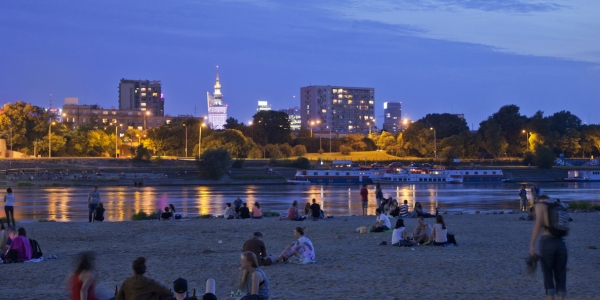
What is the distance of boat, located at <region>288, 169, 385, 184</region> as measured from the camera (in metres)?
69.4

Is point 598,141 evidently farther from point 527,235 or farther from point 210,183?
point 527,235

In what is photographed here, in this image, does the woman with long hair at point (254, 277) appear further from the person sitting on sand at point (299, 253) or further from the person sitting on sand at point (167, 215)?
the person sitting on sand at point (167, 215)

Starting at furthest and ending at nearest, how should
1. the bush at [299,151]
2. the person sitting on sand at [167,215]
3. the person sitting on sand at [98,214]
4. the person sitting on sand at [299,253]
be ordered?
the bush at [299,151], the person sitting on sand at [167,215], the person sitting on sand at [98,214], the person sitting on sand at [299,253]

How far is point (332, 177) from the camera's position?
71250 millimetres

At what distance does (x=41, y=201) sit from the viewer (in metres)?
38.3

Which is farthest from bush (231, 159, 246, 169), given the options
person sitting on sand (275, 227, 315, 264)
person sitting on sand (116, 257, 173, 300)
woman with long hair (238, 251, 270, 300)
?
person sitting on sand (116, 257, 173, 300)

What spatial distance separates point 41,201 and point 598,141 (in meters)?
87.5

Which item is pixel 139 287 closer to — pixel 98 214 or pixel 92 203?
pixel 98 214

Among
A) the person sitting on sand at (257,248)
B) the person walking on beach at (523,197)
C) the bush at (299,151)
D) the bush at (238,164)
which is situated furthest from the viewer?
the bush at (299,151)

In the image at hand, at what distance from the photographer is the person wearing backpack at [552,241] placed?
25.1 ft

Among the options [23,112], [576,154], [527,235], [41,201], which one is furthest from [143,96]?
[527,235]

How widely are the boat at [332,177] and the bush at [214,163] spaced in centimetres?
665

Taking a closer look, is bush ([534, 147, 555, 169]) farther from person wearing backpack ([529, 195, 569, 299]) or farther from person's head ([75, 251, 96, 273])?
person's head ([75, 251, 96, 273])

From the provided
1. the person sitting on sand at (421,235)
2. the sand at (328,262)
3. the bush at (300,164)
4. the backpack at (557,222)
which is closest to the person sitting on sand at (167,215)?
the sand at (328,262)
